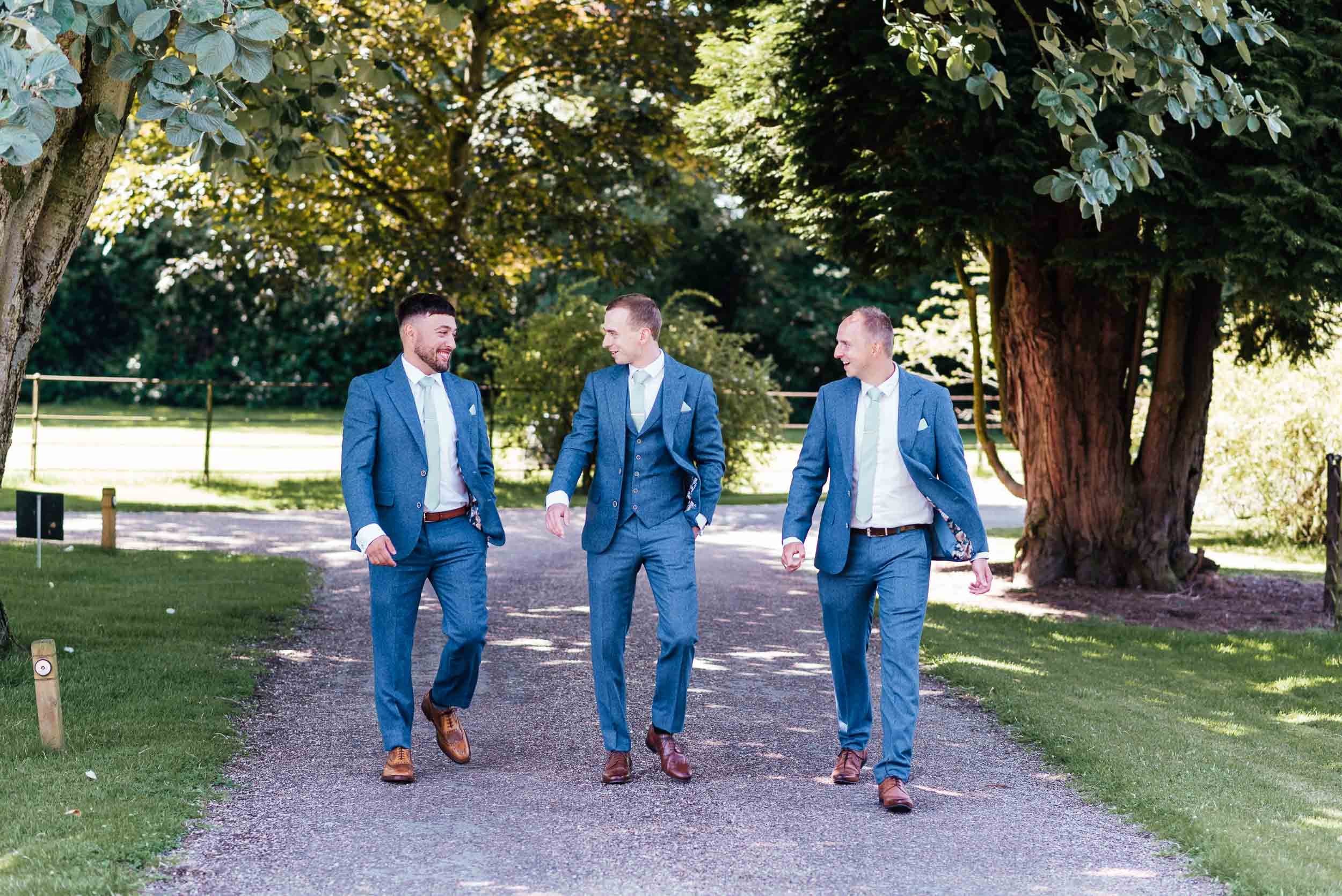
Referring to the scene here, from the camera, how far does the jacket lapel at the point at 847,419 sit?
5645mm

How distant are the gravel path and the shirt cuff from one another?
37.0 inches

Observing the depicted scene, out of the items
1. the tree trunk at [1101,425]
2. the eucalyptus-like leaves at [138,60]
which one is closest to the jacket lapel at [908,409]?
the eucalyptus-like leaves at [138,60]

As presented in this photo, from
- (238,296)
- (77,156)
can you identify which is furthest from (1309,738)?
(238,296)

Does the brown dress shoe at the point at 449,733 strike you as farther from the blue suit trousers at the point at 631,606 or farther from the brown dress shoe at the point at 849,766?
the brown dress shoe at the point at 849,766

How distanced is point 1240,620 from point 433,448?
7.79m

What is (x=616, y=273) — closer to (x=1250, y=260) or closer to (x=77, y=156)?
(x=1250, y=260)

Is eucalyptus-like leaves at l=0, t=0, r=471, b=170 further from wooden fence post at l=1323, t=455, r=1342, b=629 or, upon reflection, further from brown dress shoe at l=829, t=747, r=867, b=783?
wooden fence post at l=1323, t=455, r=1342, b=629

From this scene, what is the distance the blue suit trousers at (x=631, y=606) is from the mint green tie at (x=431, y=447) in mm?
662

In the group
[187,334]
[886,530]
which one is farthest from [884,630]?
[187,334]

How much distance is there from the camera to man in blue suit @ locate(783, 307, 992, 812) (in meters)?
5.52

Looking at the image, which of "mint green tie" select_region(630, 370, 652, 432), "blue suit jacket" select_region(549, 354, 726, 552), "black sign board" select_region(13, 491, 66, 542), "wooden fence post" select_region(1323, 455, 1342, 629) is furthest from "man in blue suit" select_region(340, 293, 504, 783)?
"wooden fence post" select_region(1323, 455, 1342, 629)

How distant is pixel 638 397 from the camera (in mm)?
5758

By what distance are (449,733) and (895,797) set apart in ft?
6.09

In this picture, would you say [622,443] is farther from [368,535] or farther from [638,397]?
[368,535]
